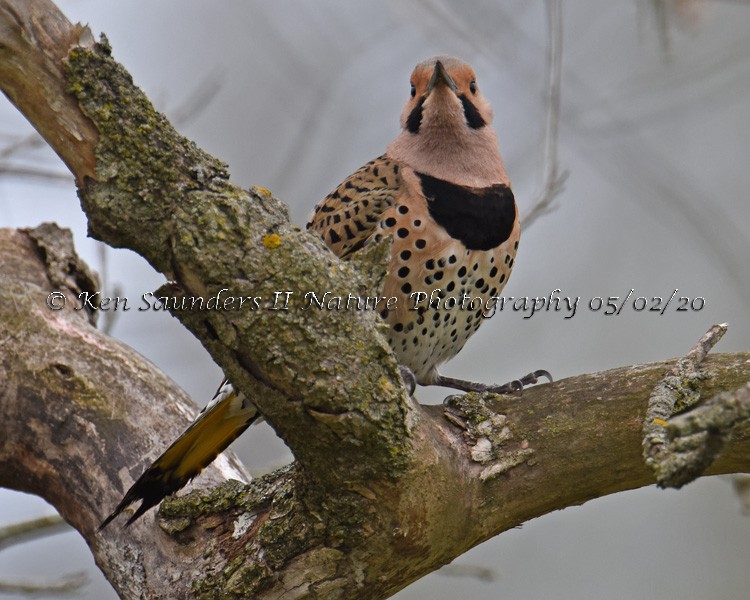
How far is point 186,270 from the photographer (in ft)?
7.34

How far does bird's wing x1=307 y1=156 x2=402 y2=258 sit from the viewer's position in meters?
3.33

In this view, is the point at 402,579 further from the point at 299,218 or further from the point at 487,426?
the point at 299,218

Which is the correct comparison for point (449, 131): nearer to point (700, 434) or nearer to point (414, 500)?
point (414, 500)

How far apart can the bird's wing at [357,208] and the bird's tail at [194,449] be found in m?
0.70

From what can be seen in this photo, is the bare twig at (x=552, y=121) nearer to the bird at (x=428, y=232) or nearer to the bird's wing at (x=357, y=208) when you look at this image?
the bird at (x=428, y=232)

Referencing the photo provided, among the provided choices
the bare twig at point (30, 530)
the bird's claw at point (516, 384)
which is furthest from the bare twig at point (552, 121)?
the bare twig at point (30, 530)

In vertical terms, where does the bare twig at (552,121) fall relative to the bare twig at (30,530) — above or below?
above

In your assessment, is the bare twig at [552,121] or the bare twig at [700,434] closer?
the bare twig at [700,434]

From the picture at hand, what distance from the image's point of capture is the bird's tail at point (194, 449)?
2.80 metres

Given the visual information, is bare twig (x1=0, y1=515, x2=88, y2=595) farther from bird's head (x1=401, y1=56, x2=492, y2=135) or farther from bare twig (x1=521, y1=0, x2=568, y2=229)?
bare twig (x1=521, y1=0, x2=568, y2=229)

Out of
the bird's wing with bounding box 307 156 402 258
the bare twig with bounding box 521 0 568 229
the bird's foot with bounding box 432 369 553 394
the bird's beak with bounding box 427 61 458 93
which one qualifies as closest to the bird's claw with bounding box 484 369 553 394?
the bird's foot with bounding box 432 369 553 394

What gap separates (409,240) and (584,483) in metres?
1.12

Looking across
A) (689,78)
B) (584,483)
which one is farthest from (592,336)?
(584,483)

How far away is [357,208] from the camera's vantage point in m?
3.37
